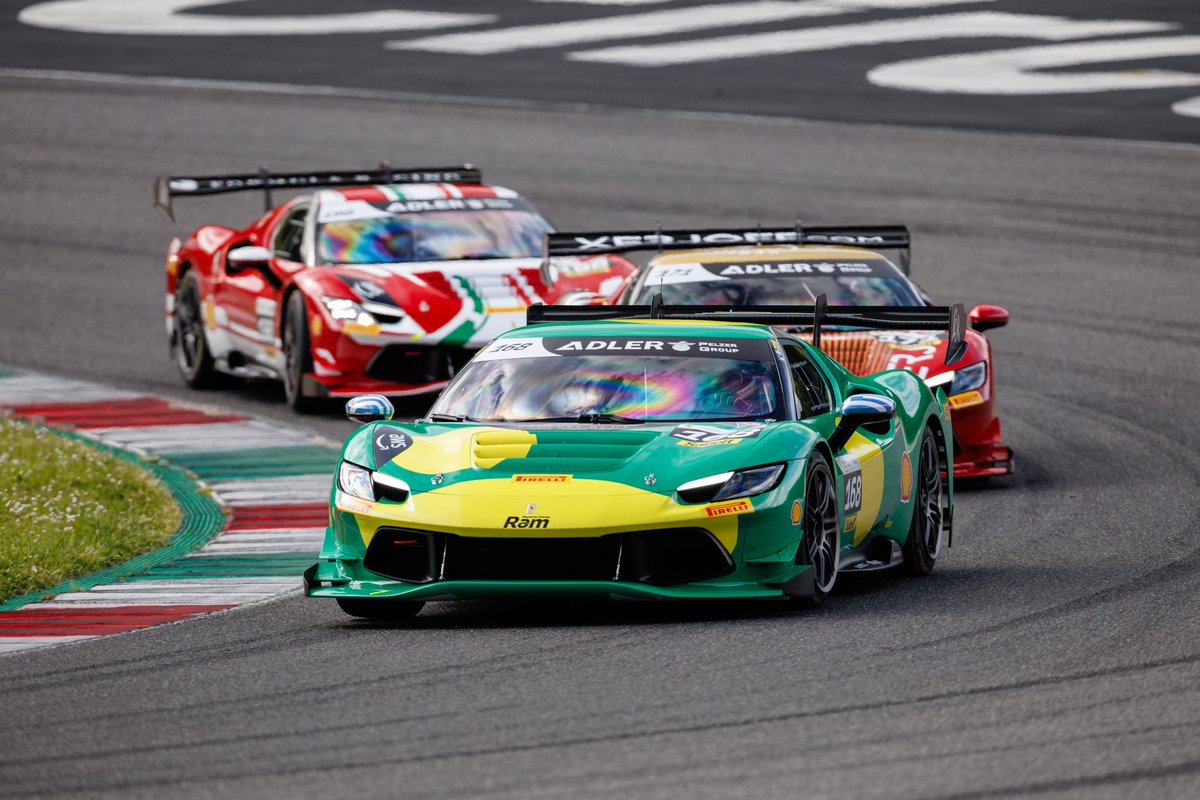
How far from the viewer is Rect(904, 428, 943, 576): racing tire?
29.8 feet

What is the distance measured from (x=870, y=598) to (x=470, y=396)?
168 centimetres

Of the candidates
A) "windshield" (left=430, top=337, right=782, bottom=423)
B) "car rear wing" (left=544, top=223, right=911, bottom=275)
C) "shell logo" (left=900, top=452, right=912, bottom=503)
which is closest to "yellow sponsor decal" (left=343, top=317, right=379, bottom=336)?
"car rear wing" (left=544, top=223, right=911, bottom=275)

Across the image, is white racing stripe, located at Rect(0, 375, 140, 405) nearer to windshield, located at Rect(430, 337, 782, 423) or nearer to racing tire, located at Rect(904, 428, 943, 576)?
windshield, located at Rect(430, 337, 782, 423)

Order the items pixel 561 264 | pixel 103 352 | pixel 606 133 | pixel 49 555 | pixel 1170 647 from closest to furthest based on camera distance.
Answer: pixel 1170 647 < pixel 49 555 < pixel 561 264 < pixel 103 352 < pixel 606 133

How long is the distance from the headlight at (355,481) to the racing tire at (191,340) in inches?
339

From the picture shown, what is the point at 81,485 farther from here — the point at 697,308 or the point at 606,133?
the point at 606,133

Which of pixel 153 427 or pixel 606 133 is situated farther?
pixel 606 133

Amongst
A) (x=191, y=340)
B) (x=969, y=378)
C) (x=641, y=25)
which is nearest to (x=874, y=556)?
(x=969, y=378)

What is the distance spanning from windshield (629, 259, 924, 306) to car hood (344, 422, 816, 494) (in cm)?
453

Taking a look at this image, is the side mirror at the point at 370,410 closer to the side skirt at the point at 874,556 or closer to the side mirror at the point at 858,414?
the side mirror at the point at 858,414

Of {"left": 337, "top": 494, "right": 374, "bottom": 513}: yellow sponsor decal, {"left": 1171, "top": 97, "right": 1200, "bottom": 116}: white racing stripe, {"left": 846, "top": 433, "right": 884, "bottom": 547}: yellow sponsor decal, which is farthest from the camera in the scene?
{"left": 1171, "top": 97, "right": 1200, "bottom": 116}: white racing stripe

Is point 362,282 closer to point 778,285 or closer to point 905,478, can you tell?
point 778,285

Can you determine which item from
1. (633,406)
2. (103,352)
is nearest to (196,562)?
(633,406)

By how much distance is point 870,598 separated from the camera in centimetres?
833
